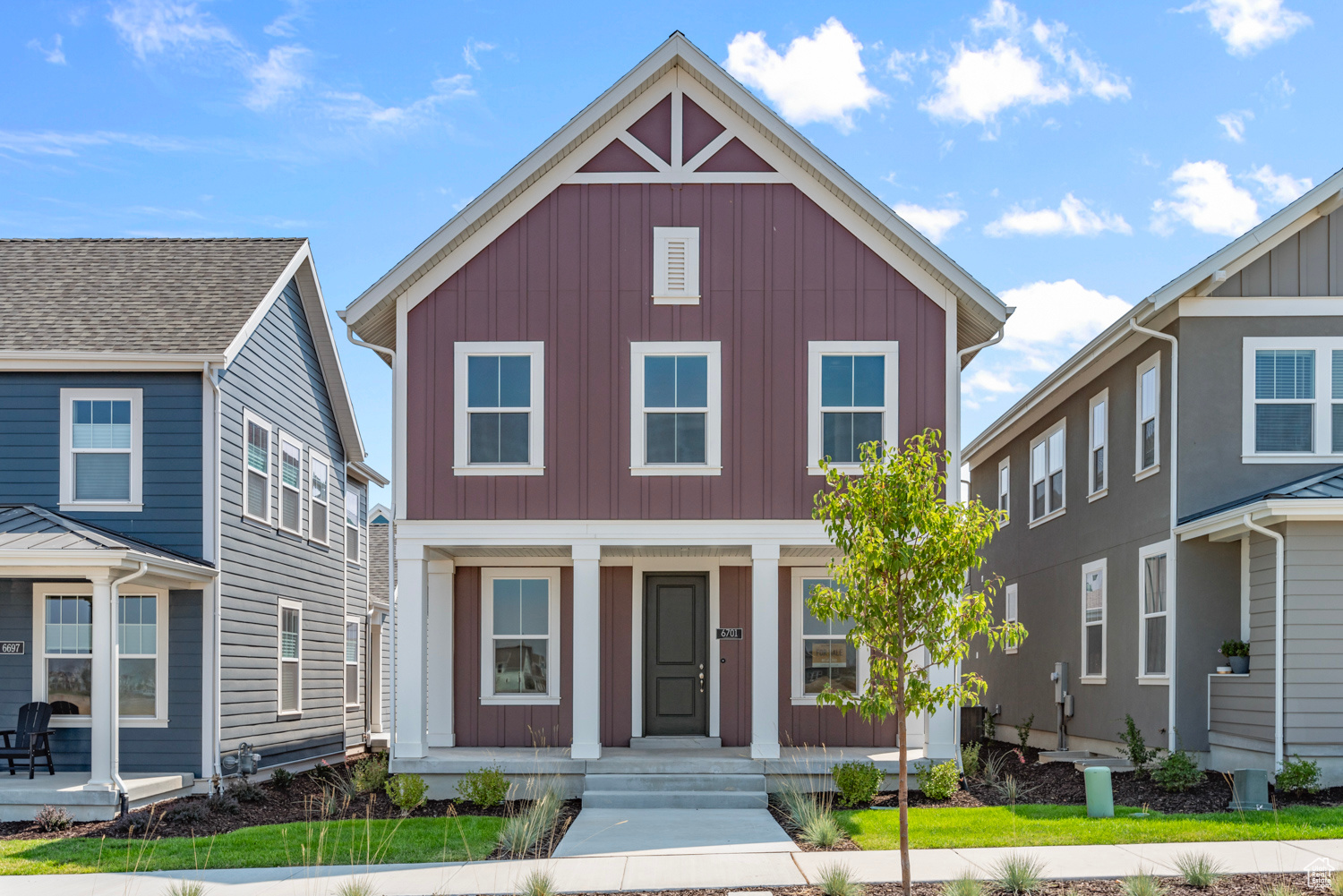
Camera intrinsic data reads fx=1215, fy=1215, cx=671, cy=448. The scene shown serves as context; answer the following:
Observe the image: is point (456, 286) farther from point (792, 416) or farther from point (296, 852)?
point (296, 852)

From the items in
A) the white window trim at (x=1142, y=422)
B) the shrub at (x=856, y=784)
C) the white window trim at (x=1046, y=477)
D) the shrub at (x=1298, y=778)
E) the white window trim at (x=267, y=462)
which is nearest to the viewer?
the shrub at (x=1298, y=778)

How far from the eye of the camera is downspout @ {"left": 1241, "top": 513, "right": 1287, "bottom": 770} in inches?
501

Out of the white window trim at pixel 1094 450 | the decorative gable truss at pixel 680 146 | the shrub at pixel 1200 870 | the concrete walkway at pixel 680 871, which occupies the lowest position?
the concrete walkway at pixel 680 871

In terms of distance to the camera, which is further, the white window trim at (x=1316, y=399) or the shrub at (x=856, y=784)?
the white window trim at (x=1316, y=399)

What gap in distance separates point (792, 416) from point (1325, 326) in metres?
6.55

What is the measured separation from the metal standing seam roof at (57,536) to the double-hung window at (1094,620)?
12.3 m

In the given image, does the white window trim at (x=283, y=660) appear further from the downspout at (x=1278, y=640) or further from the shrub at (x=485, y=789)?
the downspout at (x=1278, y=640)

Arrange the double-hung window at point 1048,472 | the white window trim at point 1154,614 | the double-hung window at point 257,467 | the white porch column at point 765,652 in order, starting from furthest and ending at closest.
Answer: the double-hung window at point 1048,472, the double-hung window at point 257,467, the white window trim at point 1154,614, the white porch column at point 765,652

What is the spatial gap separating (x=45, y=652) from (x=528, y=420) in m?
6.74

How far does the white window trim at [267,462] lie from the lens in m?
16.4

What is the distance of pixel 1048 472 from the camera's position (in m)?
20.9

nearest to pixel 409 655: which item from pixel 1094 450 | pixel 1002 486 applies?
pixel 1094 450

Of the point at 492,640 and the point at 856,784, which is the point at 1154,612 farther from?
the point at 492,640

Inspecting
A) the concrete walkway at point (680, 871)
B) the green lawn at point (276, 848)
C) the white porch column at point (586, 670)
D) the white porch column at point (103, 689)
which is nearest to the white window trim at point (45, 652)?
the white porch column at point (103, 689)
